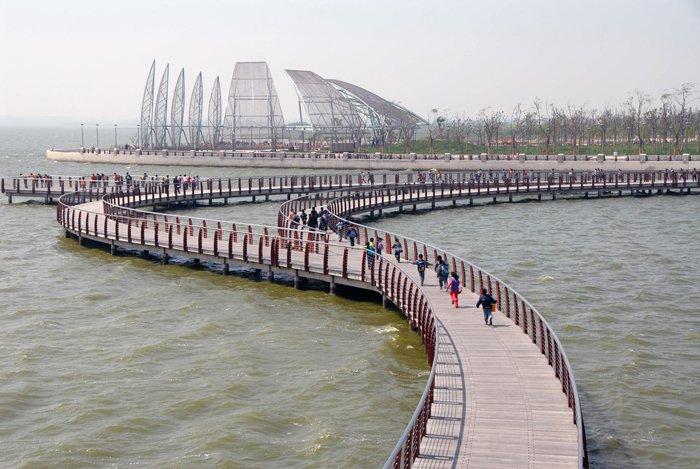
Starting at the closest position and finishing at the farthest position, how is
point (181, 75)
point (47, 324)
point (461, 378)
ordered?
point (461, 378), point (47, 324), point (181, 75)

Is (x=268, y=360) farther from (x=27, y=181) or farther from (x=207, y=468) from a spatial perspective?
(x=27, y=181)

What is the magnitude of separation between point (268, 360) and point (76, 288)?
13.9 meters

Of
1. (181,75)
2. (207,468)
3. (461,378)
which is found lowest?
(207,468)

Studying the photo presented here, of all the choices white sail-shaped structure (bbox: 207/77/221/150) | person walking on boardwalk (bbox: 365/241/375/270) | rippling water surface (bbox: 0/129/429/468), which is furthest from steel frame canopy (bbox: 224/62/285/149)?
person walking on boardwalk (bbox: 365/241/375/270)

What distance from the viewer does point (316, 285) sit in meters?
33.0

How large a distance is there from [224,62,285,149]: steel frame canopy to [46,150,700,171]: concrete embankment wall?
103 ft

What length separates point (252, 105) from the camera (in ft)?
497

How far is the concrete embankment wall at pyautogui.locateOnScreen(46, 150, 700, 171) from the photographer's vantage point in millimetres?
96500

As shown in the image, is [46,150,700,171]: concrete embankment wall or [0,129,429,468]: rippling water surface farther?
[46,150,700,171]: concrete embankment wall

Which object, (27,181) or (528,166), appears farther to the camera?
(528,166)

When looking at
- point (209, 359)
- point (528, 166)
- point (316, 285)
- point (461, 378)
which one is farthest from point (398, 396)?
point (528, 166)

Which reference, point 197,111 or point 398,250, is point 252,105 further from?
point 398,250

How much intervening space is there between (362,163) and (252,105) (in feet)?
160

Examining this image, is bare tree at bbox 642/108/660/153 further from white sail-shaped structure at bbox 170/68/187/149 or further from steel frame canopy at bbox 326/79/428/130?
white sail-shaped structure at bbox 170/68/187/149
